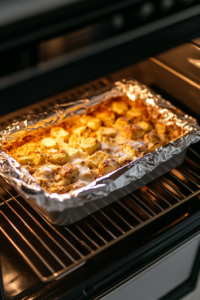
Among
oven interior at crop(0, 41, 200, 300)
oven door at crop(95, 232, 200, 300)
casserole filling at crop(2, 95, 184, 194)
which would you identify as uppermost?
casserole filling at crop(2, 95, 184, 194)

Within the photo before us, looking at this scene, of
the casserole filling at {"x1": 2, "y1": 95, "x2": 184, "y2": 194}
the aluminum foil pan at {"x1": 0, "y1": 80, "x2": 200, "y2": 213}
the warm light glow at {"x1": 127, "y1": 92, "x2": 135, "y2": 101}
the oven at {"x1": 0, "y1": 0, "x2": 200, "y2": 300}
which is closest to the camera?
the oven at {"x1": 0, "y1": 0, "x2": 200, "y2": 300}

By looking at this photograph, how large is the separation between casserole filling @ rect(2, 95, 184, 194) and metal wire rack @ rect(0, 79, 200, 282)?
12cm

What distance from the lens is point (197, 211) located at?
116cm

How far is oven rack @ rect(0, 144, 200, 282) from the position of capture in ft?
3.20

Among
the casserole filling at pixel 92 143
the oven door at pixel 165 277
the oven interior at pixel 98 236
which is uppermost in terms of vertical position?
the casserole filling at pixel 92 143

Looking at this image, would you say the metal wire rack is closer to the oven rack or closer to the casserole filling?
the oven rack

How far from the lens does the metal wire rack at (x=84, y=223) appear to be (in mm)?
975

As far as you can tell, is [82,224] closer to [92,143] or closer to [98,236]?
[98,236]

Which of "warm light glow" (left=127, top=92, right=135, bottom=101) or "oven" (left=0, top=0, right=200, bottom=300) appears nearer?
"oven" (left=0, top=0, right=200, bottom=300)

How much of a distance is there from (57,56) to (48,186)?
0.52 meters

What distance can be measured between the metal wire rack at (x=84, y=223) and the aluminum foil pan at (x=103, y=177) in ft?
0.30

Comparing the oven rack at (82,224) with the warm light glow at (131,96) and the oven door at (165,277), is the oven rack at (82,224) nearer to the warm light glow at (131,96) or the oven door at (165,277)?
the oven door at (165,277)

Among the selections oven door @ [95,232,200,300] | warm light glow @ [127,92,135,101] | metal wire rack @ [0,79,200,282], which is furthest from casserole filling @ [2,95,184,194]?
oven door @ [95,232,200,300]

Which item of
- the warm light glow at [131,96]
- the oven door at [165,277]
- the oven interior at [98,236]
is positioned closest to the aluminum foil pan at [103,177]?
the warm light glow at [131,96]
